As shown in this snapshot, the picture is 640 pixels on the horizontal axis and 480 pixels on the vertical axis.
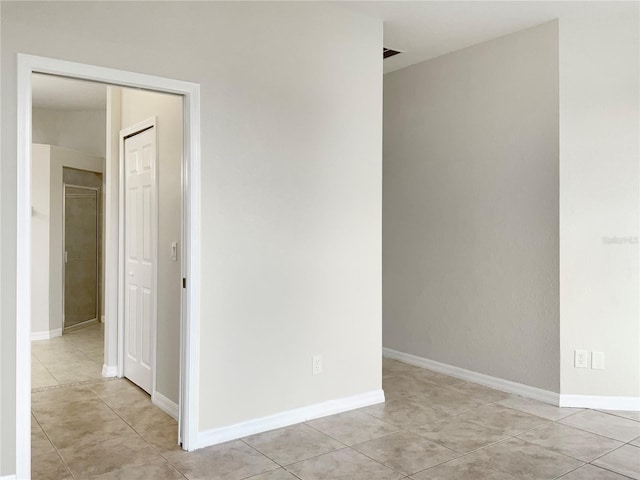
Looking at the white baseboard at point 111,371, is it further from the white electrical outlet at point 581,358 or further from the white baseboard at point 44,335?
the white electrical outlet at point 581,358

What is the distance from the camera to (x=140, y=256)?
4.17 m

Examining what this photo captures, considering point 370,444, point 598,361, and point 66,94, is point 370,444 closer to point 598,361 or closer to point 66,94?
point 598,361

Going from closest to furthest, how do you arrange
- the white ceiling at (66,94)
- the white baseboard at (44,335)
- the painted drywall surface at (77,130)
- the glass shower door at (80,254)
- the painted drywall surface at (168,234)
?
the painted drywall surface at (168,234), the white ceiling at (66,94), the white baseboard at (44,335), the glass shower door at (80,254), the painted drywall surface at (77,130)

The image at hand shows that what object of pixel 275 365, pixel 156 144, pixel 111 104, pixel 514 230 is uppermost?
pixel 111 104

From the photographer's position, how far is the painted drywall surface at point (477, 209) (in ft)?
13.0

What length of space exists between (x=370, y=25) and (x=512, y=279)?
2229mm

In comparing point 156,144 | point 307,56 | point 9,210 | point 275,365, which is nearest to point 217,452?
point 275,365

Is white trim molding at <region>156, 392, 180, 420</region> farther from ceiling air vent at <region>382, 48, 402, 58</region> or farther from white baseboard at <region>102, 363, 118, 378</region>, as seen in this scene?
ceiling air vent at <region>382, 48, 402, 58</region>

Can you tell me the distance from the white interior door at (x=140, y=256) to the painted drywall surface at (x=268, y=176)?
945 millimetres

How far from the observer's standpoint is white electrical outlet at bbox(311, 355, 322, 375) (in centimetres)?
354

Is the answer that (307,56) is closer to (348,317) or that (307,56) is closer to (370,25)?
(370,25)

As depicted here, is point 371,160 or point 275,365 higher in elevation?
point 371,160

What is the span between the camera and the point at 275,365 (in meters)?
3.36

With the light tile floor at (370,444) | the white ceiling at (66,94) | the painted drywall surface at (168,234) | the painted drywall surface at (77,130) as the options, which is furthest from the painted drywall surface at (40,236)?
the painted drywall surface at (168,234)
